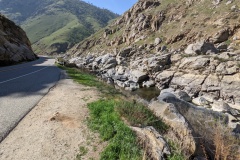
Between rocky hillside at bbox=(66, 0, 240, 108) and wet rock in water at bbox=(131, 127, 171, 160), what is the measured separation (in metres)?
18.5

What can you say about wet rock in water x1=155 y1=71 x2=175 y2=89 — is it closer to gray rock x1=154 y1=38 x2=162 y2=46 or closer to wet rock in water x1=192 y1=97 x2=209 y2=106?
wet rock in water x1=192 y1=97 x2=209 y2=106

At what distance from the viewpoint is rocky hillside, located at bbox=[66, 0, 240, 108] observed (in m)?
26.9

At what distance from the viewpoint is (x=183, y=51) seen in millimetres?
45062

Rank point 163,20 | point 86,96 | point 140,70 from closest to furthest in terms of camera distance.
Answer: point 86,96, point 140,70, point 163,20

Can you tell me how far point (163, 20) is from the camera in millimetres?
78188

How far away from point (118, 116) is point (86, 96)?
15.9 ft

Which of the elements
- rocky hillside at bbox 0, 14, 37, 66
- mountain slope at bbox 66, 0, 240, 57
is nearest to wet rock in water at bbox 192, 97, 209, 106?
mountain slope at bbox 66, 0, 240, 57

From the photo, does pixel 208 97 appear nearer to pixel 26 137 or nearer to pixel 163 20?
pixel 26 137

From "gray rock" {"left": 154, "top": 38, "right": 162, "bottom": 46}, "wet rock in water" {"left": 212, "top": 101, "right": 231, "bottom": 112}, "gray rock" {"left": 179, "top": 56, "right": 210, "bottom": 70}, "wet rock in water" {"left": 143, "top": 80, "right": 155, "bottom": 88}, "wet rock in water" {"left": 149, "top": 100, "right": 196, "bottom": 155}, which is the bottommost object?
"wet rock in water" {"left": 143, "top": 80, "right": 155, "bottom": 88}

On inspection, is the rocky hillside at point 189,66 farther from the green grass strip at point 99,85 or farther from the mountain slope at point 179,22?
the green grass strip at point 99,85

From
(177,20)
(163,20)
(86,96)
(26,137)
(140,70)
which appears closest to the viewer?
(26,137)

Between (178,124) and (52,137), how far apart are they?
4673 mm

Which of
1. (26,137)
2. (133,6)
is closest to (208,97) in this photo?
(26,137)

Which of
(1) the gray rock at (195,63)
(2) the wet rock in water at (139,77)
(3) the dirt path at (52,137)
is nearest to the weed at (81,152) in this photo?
(3) the dirt path at (52,137)
